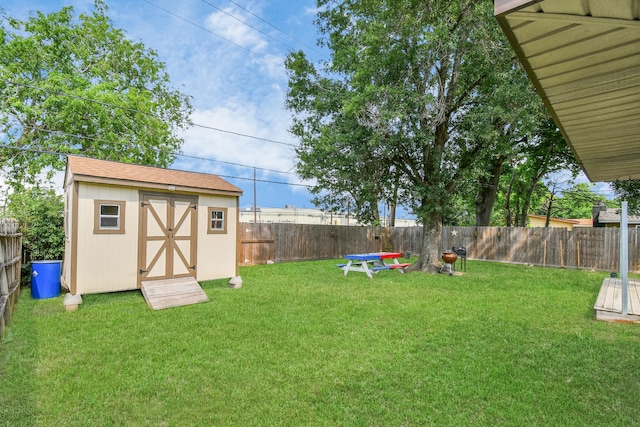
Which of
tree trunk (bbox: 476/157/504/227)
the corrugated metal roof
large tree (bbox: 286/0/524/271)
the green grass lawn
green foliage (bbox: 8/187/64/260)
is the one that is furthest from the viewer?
tree trunk (bbox: 476/157/504/227)

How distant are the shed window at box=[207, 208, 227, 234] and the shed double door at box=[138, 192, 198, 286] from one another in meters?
0.38

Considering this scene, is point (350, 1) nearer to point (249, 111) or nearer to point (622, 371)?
point (249, 111)

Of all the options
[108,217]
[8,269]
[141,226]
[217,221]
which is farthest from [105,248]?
[217,221]

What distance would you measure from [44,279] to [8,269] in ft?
3.24

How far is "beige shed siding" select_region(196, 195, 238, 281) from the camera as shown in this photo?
24.9 ft

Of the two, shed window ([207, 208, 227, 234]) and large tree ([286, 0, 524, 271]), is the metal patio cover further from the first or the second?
shed window ([207, 208, 227, 234])

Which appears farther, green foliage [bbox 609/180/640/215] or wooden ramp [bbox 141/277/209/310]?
green foliage [bbox 609/180/640/215]

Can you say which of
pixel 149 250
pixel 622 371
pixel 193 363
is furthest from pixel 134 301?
pixel 622 371

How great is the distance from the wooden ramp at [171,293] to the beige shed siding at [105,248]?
1.57 ft

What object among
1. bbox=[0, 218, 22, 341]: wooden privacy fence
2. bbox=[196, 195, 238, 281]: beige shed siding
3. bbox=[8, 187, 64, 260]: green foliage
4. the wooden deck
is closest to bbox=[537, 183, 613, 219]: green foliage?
the wooden deck

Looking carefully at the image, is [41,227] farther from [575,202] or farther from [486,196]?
[575,202]

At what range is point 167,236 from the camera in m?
7.06

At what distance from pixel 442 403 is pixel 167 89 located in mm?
22833

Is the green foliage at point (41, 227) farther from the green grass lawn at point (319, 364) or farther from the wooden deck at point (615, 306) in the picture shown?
the wooden deck at point (615, 306)
